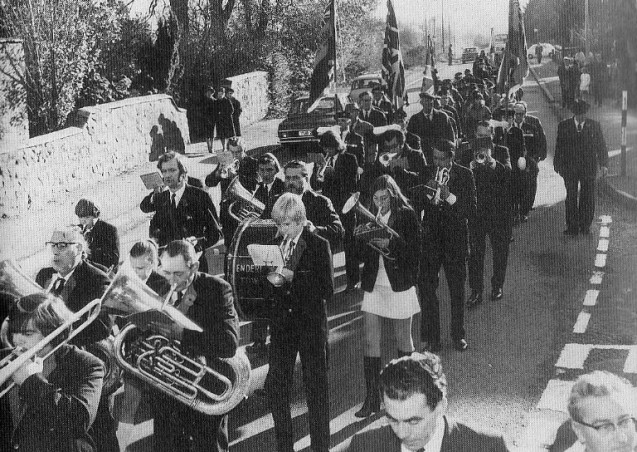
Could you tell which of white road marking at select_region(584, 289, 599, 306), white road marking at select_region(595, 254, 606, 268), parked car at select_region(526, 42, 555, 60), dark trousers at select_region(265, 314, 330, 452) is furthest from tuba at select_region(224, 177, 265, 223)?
parked car at select_region(526, 42, 555, 60)

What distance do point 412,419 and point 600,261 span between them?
17.8 feet

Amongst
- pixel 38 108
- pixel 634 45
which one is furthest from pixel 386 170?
pixel 38 108

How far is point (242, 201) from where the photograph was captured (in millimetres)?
6367

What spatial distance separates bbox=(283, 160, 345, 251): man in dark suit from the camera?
18.6ft

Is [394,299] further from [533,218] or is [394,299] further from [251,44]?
[251,44]

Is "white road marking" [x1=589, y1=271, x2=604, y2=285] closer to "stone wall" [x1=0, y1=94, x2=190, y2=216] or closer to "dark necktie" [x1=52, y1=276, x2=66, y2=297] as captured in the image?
"dark necktie" [x1=52, y1=276, x2=66, y2=297]

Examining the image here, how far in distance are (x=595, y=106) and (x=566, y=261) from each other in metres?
1.75

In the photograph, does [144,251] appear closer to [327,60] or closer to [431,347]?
[431,347]

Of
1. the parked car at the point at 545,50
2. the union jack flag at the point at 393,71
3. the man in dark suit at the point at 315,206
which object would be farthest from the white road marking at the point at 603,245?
the parked car at the point at 545,50

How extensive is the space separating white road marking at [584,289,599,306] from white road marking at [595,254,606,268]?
26.5 inches

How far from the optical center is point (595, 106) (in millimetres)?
8867

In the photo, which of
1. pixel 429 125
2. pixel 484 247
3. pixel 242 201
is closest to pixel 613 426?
pixel 242 201

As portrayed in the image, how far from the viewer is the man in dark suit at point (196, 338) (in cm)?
441

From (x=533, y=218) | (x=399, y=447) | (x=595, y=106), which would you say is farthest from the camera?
(x=533, y=218)
